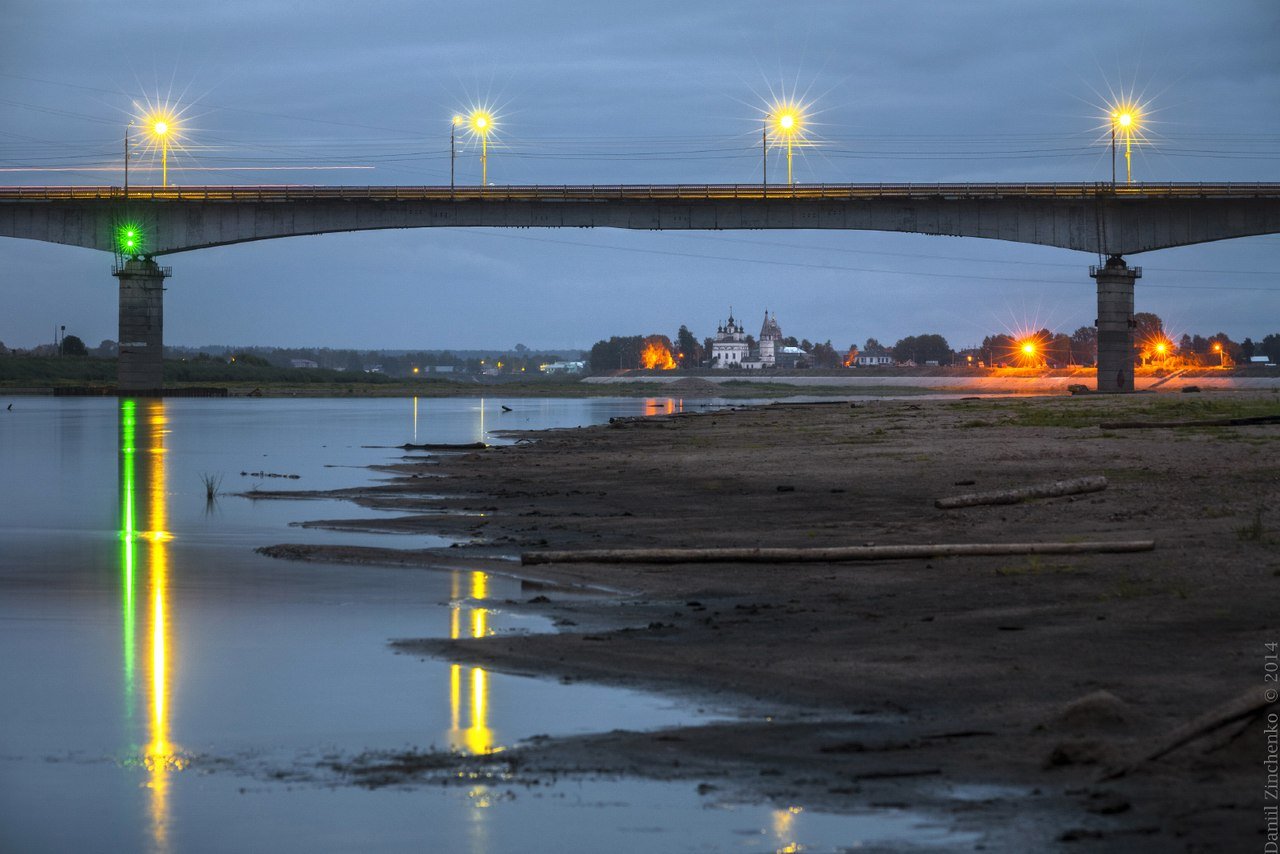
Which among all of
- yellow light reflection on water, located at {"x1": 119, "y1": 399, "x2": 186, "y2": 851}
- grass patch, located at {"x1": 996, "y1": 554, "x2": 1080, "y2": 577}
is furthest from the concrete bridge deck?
grass patch, located at {"x1": 996, "y1": 554, "x2": 1080, "y2": 577}

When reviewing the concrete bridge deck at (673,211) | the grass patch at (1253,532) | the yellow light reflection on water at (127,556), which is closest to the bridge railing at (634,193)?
the concrete bridge deck at (673,211)

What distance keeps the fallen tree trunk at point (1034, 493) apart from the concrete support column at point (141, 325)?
98.8 m

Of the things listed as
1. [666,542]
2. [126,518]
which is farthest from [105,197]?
[666,542]

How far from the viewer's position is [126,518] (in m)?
29.5

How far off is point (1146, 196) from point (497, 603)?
8986cm

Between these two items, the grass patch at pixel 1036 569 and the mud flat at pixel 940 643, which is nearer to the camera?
the mud flat at pixel 940 643

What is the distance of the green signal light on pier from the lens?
109625 millimetres

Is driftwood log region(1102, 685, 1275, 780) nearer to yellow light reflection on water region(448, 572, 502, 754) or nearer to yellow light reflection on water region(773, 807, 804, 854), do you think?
yellow light reflection on water region(773, 807, 804, 854)

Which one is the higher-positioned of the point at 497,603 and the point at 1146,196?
the point at 1146,196

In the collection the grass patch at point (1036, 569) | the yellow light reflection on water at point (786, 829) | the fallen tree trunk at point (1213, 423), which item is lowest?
the yellow light reflection on water at point (786, 829)

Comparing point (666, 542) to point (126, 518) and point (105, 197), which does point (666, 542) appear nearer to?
point (126, 518)

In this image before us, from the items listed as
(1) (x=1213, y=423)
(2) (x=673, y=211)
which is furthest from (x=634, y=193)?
(1) (x=1213, y=423)

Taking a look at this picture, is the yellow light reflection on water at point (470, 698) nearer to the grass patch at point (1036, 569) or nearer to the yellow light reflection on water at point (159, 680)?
the yellow light reflection on water at point (159, 680)

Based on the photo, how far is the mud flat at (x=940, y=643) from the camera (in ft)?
28.6
